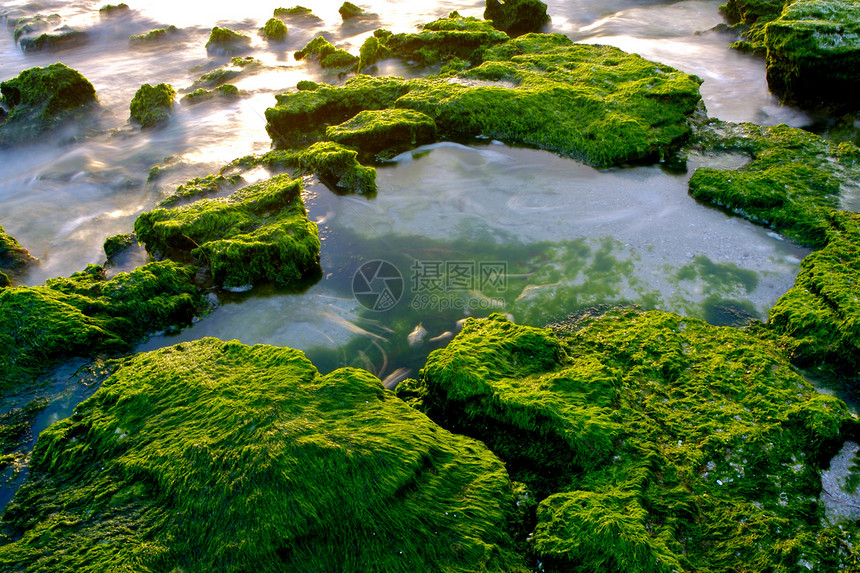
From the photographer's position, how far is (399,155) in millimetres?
7223

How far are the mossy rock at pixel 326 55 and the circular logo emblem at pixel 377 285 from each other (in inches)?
273

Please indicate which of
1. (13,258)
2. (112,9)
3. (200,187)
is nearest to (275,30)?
(112,9)

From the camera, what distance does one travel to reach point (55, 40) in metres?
12.8

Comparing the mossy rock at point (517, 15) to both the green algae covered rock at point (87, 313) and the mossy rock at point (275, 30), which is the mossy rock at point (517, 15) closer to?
the mossy rock at point (275, 30)

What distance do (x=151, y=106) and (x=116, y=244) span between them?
4.68m

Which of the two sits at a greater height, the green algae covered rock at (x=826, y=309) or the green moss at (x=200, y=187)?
the green moss at (x=200, y=187)

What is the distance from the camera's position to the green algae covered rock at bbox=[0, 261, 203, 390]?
415cm

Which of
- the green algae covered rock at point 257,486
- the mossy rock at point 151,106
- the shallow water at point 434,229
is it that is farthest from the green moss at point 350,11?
the green algae covered rock at point 257,486

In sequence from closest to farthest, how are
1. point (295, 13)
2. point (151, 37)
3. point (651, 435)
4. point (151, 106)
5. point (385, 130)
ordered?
point (651, 435) < point (385, 130) < point (151, 106) < point (151, 37) < point (295, 13)

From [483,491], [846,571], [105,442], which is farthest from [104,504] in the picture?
[846,571]

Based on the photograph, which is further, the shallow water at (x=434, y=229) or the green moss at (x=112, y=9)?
the green moss at (x=112, y=9)

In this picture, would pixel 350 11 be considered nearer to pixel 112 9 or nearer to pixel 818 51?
pixel 112 9

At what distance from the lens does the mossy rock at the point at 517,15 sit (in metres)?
11.0

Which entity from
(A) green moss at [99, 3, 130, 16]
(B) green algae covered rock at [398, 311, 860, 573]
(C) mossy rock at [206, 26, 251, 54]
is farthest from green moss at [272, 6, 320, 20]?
(B) green algae covered rock at [398, 311, 860, 573]
